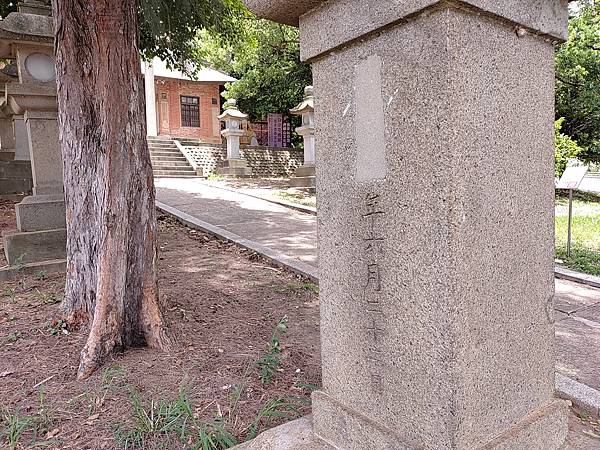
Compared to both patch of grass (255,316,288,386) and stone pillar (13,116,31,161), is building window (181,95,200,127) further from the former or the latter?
patch of grass (255,316,288,386)

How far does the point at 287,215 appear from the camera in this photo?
31.1 feet

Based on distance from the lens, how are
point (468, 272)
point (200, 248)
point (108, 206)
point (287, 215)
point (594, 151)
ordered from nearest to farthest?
1. point (468, 272)
2. point (108, 206)
3. point (200, 248)
4. point (287, 215)
5. point (594, 151)

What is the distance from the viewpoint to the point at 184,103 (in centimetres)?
2550

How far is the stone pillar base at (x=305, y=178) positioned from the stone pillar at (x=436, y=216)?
1256 cm

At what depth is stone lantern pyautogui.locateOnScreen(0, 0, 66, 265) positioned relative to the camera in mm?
5145

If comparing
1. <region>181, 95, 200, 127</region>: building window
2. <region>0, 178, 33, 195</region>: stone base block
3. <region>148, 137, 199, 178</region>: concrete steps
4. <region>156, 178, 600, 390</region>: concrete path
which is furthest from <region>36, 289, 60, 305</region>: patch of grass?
<region>181, 95, 200, 127</region>: building window

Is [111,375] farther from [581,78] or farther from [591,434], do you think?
[581,78]

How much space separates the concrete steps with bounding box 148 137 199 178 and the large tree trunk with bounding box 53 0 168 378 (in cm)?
1459

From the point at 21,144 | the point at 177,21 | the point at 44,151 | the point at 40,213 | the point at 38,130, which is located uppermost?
the point at 177,21

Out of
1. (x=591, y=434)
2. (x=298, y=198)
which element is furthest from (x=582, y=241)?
(x=298, y=198)

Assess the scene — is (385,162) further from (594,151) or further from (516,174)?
(594,151)

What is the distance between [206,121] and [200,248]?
68.0 feet

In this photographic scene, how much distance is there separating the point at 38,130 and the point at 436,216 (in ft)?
17.5

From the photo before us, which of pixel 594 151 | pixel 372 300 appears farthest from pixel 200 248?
pixel 594 151
